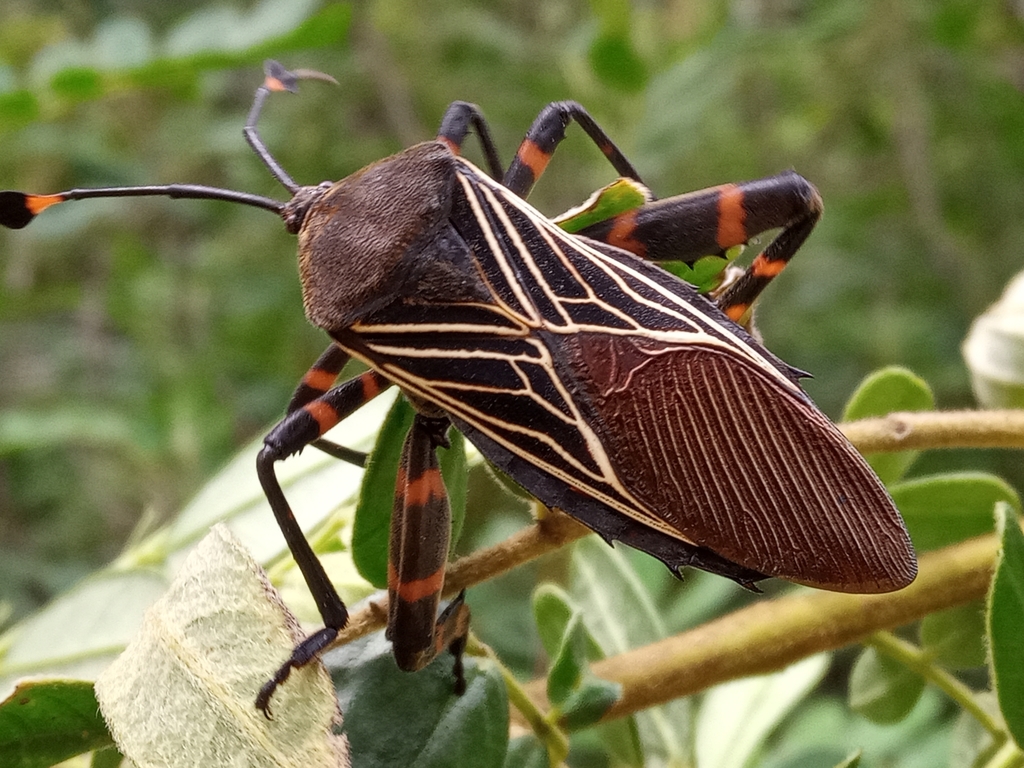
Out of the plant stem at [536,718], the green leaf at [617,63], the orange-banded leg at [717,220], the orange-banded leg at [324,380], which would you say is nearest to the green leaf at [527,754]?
the plant stem at [536,718]

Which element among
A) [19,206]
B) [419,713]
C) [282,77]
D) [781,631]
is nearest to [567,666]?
[419,713]

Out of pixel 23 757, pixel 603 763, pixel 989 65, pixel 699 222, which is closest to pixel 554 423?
pixel 699 222

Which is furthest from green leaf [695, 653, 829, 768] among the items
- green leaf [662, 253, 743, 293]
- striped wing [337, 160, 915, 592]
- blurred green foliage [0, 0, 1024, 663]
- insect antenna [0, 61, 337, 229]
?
blurred green foliage [0, 0, 1024, 663]

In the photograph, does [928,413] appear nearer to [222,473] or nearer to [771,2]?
[222,473]

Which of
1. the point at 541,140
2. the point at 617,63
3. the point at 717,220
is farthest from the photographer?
the point at 617,63

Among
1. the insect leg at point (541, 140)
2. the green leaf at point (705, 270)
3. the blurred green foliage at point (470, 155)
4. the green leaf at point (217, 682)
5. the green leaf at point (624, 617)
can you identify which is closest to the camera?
the green leaf at point (217, 682)

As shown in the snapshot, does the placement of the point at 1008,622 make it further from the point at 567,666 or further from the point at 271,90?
the point at 271,90

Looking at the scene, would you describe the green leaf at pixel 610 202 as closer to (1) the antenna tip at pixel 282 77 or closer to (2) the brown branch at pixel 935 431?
(2) the brown branch at pixel 935 431
